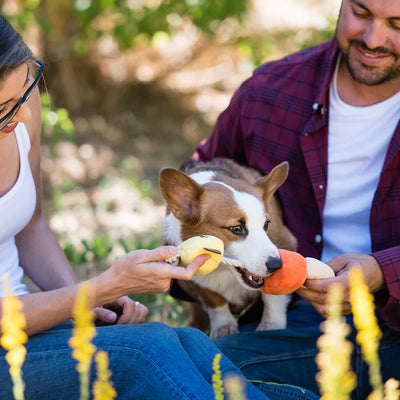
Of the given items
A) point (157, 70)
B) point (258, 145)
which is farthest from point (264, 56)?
point (258, 145)

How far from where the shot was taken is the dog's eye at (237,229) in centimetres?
235

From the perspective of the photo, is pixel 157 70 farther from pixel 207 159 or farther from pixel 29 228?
pixel 29 228

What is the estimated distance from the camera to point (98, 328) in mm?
1926

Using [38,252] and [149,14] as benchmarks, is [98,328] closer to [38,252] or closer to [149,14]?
[38,252]

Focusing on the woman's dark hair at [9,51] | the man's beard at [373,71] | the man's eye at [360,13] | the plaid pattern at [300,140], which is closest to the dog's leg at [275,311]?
the plaid pattern at [300,140]

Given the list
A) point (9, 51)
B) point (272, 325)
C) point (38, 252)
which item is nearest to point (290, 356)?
point (272, 325)

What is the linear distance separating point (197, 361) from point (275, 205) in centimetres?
102

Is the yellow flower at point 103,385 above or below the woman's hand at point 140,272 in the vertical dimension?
above

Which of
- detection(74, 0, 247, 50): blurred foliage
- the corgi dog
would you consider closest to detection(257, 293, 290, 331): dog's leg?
the corgi dog

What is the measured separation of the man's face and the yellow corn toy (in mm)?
1044

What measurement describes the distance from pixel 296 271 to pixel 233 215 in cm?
36

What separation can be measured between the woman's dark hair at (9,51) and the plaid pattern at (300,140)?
1.25 meters

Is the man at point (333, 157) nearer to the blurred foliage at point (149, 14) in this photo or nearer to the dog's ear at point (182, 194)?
the dog's ear at point (182, 194)

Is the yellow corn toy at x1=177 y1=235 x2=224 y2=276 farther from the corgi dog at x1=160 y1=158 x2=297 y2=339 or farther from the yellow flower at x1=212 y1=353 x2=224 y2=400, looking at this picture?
the yellow flower at x1=212 y1=353 x2=224 y2=400
